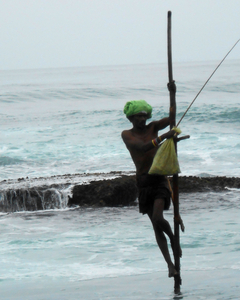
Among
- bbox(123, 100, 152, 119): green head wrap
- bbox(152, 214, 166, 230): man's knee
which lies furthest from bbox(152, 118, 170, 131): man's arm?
bbox(152, 214, 166, 230): man's knee

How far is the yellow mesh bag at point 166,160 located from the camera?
430cm

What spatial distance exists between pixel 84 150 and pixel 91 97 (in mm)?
17864

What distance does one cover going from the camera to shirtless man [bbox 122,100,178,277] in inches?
176

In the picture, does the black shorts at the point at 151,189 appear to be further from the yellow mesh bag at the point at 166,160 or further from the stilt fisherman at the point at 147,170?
the yellow mesh bag at the point at 166,160

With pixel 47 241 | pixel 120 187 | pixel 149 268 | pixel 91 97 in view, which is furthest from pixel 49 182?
pixel 91 97

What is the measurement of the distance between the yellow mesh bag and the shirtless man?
0.53ft

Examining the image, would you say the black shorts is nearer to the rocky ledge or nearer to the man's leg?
the man's leg

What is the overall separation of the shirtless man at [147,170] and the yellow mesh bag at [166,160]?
0.16 meters

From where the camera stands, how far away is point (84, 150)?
18688 mm

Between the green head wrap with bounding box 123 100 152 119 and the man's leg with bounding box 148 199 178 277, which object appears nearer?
the man's leg with bounding box 148 199 178 277

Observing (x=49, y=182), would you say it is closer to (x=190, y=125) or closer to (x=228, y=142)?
(x=228, y=142)

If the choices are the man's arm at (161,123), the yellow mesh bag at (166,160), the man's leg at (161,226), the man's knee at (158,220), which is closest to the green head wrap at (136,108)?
the man's arm at (161,123)

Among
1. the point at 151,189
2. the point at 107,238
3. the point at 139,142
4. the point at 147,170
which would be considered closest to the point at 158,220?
the point at 151,189

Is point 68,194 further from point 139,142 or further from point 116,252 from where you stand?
point 139,142
